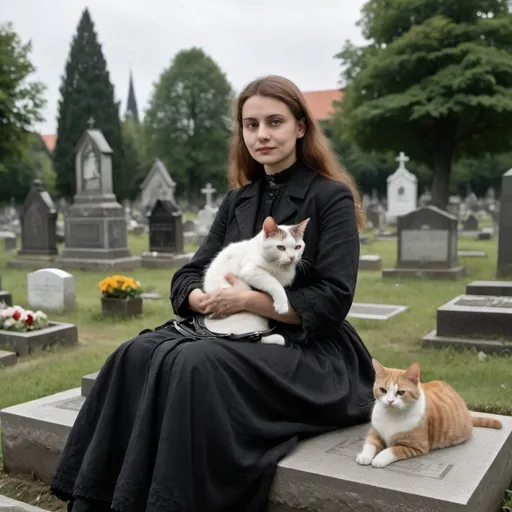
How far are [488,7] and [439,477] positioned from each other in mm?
25225

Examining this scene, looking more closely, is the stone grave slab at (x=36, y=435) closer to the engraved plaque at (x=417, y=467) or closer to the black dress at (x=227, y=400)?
the black dress at (x=227, y=400)

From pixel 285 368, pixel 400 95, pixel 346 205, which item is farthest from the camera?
pixel 400 95

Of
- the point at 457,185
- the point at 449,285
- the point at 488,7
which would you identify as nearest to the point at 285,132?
the point at 449,285

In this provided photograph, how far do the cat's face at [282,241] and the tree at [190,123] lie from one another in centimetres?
4743

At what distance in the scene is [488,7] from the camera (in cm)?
2369

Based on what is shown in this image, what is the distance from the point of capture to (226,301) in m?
2.87

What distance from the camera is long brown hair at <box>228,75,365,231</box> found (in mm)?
3076

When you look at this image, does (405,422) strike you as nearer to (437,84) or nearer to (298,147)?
(298,147)

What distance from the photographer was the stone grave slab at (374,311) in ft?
28.2

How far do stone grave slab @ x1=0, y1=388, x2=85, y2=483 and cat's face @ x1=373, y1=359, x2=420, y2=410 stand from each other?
178 cm

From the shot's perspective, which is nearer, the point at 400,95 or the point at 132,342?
the point at 132,342

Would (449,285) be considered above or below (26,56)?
below

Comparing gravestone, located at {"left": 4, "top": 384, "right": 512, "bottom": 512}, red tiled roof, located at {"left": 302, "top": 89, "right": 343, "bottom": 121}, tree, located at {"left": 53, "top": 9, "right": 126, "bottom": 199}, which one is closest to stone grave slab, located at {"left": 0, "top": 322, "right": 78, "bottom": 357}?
gravestone, located at {"left": 4, "top": 384, "right": 512, "bottom": 512}

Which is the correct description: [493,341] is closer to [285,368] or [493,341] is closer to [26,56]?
[285,368]
